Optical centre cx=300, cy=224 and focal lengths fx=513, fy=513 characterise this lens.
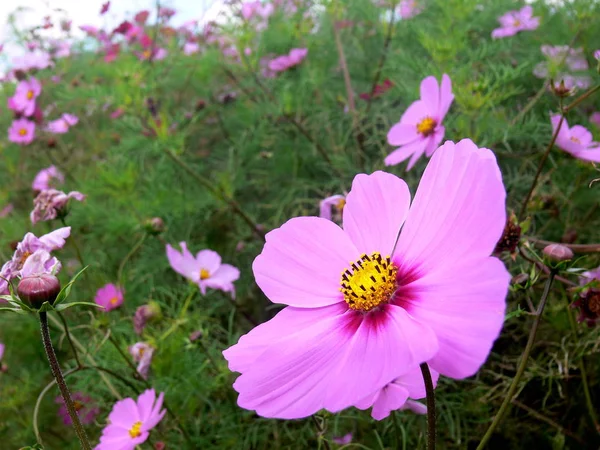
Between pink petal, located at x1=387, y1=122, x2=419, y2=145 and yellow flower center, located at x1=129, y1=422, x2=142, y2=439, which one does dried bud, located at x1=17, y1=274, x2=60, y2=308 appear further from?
pink petal, located at x1=387, y1=122, x2=419, y2=145

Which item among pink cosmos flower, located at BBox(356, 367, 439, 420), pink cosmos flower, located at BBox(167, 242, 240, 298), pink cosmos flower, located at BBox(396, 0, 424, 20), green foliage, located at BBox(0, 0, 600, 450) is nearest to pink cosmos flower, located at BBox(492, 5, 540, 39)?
green foliage, located at BBox(0, 0, 600, 450)

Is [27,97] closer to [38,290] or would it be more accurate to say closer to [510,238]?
[38,290]

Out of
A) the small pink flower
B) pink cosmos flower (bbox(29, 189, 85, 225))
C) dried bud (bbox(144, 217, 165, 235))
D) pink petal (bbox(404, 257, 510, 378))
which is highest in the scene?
pink petal (bbox(404, 257, 510, 378))

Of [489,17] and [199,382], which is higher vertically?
[489,17]

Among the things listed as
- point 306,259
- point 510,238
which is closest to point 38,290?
point 306,259

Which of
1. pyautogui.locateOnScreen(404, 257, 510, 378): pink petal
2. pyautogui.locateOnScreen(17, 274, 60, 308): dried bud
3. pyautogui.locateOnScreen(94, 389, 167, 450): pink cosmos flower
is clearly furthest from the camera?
pyautogui.locateOnScreen(94, 389, 167, 450): pink cosmos flower

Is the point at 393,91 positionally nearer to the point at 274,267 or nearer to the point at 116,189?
the point at 116,189

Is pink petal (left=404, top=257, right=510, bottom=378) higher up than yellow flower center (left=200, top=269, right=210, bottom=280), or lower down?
higher up

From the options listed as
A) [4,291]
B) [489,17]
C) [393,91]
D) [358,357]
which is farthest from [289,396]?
[489,17]

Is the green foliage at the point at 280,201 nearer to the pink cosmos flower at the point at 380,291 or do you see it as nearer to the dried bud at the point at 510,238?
the dried bud at the point at 510,238
